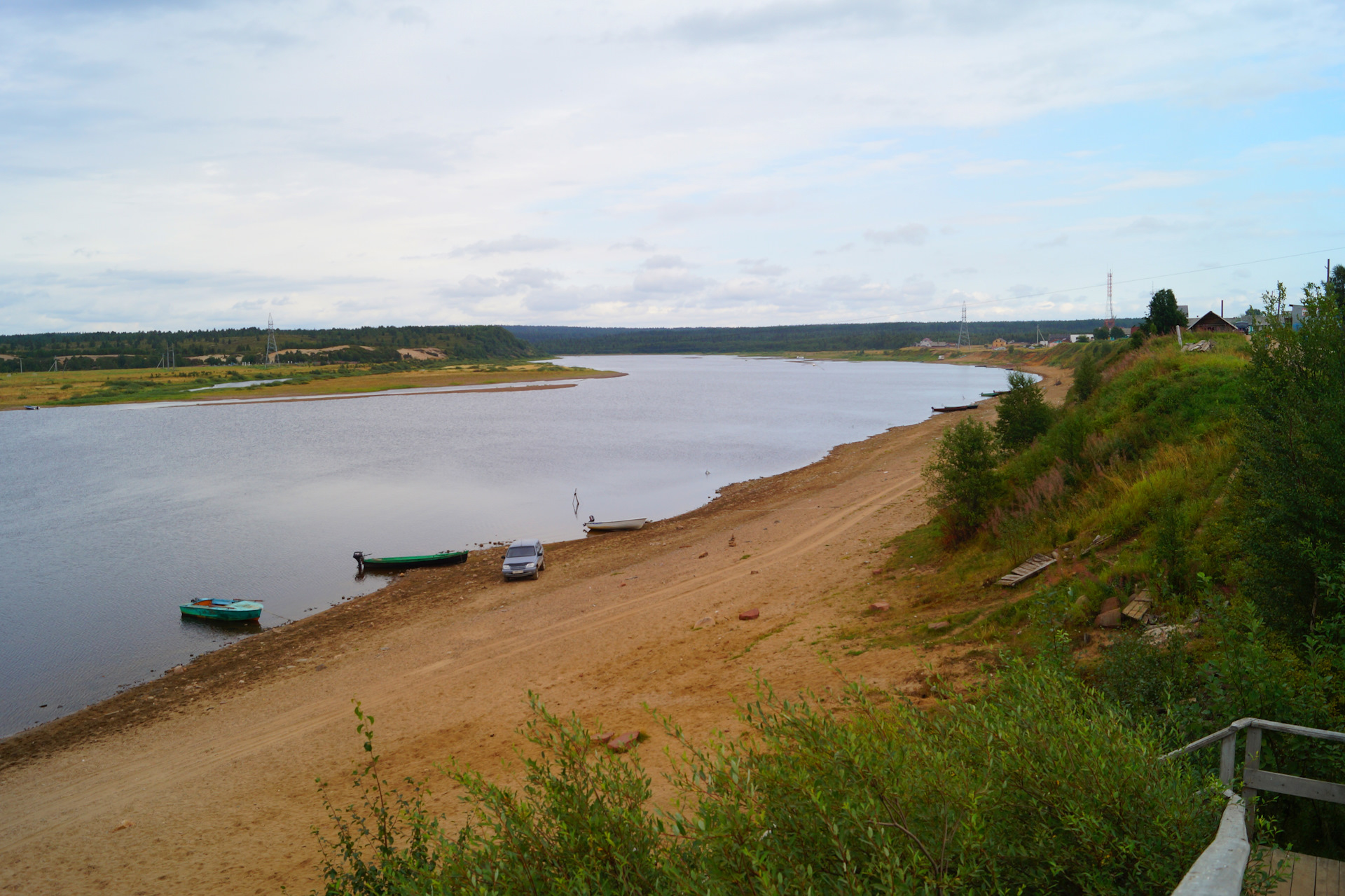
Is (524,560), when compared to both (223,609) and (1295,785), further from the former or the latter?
(1295,785)

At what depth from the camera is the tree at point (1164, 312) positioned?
4297cm

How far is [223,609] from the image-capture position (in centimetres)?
2127

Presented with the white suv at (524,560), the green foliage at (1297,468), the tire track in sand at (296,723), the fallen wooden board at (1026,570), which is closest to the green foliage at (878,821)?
the green foliage at (1297,468)

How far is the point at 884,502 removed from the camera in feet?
85.7

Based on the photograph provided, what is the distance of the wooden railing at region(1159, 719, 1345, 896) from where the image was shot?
285 cm

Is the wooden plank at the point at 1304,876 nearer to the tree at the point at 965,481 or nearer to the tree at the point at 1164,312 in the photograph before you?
the tree at the point at 965,481

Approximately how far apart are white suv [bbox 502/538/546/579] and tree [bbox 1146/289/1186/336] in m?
37.2

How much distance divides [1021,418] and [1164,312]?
26.2 metres

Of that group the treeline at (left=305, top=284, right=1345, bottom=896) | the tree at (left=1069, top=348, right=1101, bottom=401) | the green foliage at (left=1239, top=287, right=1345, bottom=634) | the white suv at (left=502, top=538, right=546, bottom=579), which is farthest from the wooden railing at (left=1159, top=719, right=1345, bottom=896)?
the tree at (left=1069, top=348, right=1101, bottom=401)

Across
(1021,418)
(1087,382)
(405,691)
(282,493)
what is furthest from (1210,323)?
(282,493)

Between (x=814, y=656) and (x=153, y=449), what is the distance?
60237mm

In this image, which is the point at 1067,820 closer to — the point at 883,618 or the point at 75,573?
the point at 883,618

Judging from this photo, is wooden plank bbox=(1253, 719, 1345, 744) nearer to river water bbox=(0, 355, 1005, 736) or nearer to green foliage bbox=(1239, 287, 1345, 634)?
green foliage bbox=(1239, 287, 1345, 634)

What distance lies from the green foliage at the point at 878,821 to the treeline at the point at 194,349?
163905mm
